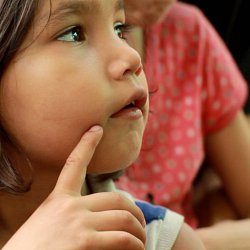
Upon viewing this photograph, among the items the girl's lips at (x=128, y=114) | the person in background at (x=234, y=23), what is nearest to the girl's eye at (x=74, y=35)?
the girl's lips at (x=128, y=114)

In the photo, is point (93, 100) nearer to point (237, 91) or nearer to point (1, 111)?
point (1, 111)

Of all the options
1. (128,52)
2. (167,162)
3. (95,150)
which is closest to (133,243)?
(95,150)

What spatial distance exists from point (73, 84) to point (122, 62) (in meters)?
0.07

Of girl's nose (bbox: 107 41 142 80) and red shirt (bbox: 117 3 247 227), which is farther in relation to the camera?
red shirt (bbox: 117 3 247 227)

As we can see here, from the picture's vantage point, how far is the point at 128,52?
751mm

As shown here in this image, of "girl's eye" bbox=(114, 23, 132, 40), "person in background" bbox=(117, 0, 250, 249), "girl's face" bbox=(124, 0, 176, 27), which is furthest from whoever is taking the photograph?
"person in background" bbox=(117, 0, 250, 249)

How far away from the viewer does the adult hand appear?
0.68 meters

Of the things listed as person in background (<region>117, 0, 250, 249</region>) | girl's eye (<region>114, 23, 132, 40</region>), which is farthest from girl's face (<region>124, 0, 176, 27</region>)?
girl's eye (<region>114, 23, 132, 40</region>)

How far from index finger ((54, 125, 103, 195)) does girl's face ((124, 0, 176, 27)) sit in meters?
0.50

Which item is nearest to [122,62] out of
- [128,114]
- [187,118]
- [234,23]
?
[128,114]

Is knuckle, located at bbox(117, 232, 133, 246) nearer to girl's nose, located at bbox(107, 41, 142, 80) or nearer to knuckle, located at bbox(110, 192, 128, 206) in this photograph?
knuckle, located at bbox(110, 192, 128, 206)

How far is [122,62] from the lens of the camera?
2.43ft

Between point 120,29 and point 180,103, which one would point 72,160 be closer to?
point 120,29

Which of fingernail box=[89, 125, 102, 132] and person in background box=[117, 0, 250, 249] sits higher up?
fingernail box=[89, 125, 102, 132]
